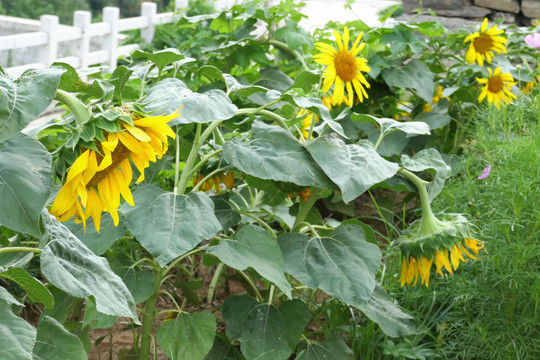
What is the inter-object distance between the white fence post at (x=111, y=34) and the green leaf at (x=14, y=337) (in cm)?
491

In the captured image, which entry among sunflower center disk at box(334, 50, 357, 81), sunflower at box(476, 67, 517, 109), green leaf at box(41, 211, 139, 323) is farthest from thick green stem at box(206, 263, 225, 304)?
sunflower at box(476, 67, 517, 109)

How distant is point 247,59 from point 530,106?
999 mm

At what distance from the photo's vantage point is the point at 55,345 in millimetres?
1156

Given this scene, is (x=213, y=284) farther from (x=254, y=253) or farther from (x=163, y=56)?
(x=163, y=56)

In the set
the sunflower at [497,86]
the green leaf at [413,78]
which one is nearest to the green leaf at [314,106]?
the green leaf at [413,78]

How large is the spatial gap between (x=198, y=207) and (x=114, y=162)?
411 millimetres

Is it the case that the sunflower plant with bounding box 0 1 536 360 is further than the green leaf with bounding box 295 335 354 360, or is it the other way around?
the green leaf with bounding box 295 335 354 360

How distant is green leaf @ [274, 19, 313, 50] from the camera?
255cm

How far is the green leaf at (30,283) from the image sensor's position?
1042mm

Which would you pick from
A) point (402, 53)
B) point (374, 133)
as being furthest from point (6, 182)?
point (402, 53)

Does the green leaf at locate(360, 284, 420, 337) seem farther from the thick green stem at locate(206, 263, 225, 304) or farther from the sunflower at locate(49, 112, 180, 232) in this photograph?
the sunflower at locate(49, 112, 180, 232)

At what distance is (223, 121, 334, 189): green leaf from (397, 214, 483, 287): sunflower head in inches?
9.9

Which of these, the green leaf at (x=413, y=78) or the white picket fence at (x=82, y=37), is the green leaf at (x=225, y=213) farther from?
the white picket fence at (x=82, y=37)

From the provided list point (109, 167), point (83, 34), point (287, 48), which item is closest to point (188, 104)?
point (109, 167)
